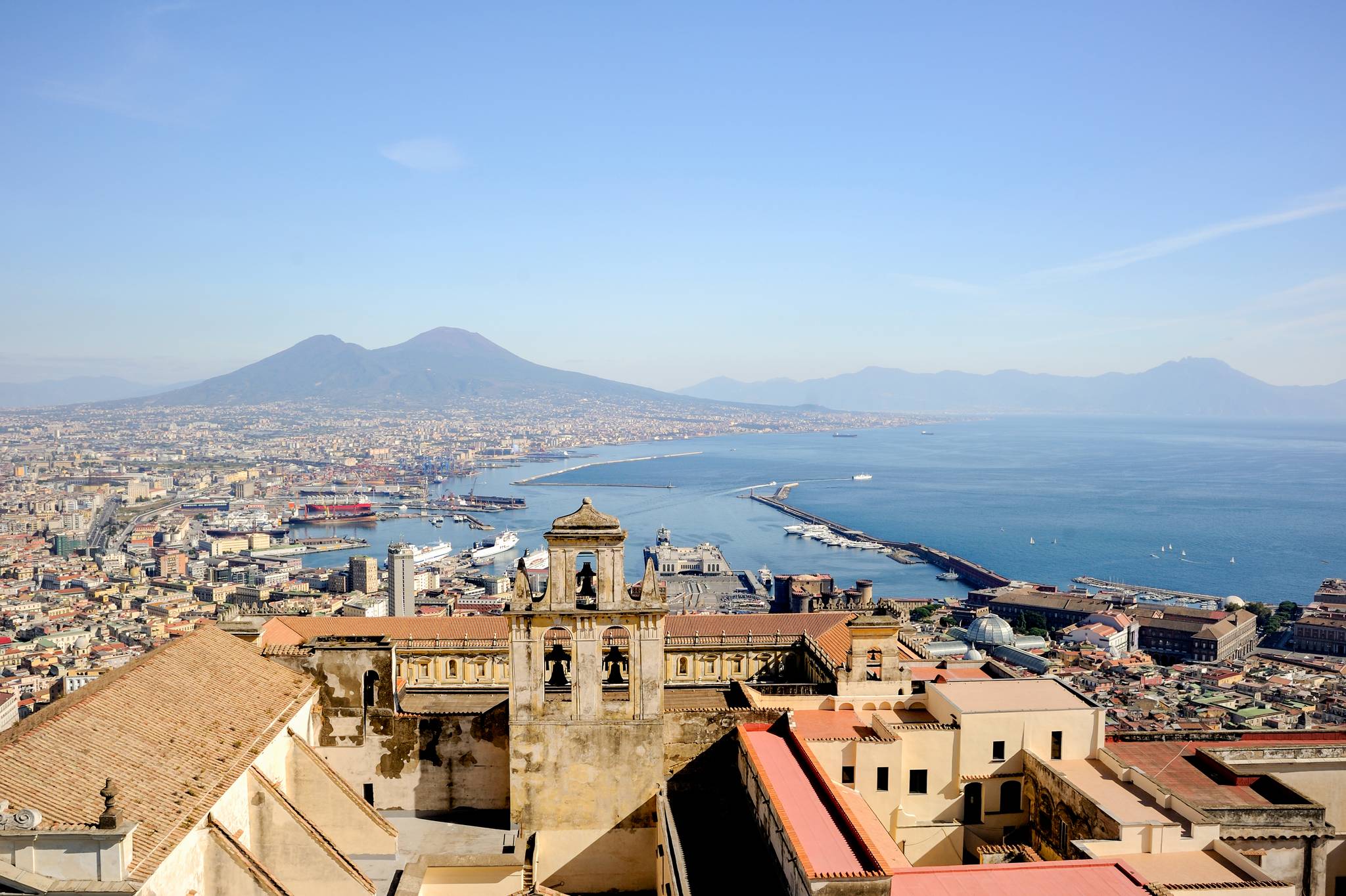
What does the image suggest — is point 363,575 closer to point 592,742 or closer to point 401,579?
point 401,579

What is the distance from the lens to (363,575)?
73.8 meters

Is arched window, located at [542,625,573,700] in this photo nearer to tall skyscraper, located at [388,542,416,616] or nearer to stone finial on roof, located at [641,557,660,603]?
stone finial on roof, located at [641,557,660,603]

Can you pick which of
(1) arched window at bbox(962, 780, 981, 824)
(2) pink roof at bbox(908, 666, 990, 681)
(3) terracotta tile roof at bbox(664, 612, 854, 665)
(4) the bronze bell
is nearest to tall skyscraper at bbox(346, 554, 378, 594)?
(3) terracotta tile roof at bbox(664, 612, 854, 665)

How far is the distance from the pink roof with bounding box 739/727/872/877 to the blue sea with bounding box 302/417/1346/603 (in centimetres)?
6933

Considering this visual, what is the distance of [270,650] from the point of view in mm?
13266

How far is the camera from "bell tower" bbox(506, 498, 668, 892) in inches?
448

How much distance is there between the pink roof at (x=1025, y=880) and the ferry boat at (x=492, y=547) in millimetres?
86069

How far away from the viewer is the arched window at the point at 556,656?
1148cm

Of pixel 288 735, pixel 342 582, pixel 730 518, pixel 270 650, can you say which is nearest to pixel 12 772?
pixel 288 735

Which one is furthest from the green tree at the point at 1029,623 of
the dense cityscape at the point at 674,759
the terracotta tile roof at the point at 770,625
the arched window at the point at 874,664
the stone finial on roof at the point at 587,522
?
the stone finial on roof at the point at 587,522

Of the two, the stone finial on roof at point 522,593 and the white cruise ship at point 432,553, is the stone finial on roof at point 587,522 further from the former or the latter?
the white cruise ship at point 432,553

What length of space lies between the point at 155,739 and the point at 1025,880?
8619 mm

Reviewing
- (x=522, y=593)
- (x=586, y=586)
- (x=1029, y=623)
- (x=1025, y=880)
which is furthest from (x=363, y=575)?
(x=1025, y=880)

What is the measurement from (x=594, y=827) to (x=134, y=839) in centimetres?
505
